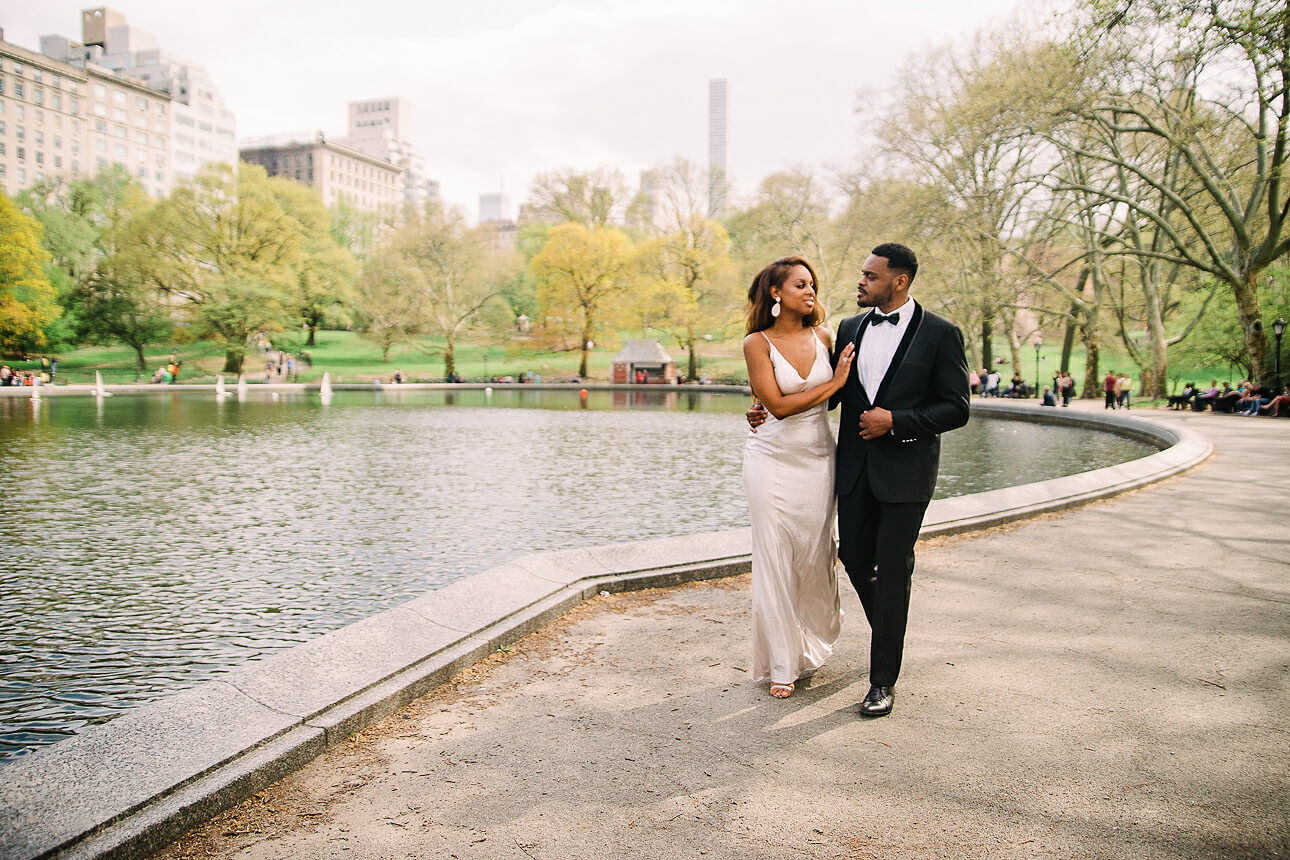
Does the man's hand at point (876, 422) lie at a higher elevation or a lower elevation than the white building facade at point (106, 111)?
lower

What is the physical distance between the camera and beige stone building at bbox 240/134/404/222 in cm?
14400

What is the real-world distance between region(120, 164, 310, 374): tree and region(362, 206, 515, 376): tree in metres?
6.81

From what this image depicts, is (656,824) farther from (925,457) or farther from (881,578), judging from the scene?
(925,457)

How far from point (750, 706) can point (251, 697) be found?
2369 millimetres

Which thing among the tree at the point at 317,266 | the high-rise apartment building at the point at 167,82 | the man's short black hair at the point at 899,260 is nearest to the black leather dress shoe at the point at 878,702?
the man's short black hair at the point at 899,260

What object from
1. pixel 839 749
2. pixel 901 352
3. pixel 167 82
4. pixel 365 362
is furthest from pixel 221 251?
pixel 167 82

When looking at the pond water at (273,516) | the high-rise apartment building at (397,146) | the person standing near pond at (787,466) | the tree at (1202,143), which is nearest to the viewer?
the person standing near pond at (787,466)

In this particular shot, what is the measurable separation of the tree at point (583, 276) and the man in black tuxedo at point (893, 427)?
5687 cm

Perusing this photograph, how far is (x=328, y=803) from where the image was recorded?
130 inches

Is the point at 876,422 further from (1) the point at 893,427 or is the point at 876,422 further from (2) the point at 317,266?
(2) the point at 317,266

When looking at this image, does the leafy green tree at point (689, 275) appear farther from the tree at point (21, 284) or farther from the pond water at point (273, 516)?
the tree at point (21, 284)

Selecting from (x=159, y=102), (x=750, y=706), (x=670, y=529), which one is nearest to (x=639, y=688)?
(x=750, y=706)

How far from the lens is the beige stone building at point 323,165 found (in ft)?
472

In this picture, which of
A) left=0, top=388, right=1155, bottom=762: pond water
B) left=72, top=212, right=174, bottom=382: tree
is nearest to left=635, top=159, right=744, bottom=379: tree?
left=0, top=388, right=1155, bottom=762: pond water
